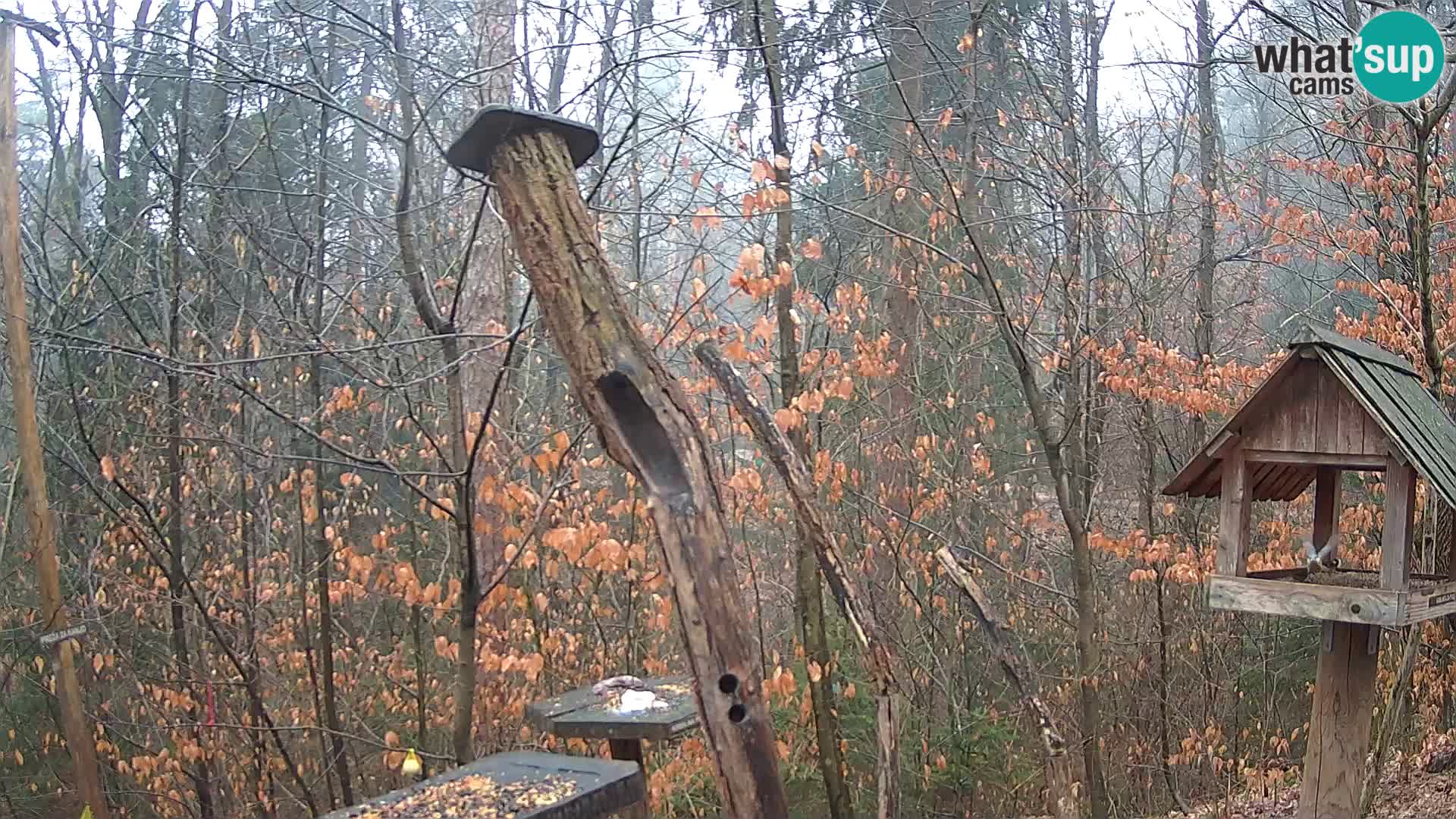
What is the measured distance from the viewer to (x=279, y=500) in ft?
26.4

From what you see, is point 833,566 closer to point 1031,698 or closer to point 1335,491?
point 1031,698

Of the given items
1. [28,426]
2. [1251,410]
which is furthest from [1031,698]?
[28,426]

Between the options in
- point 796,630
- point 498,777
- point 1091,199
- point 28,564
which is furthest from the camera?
point 28,564

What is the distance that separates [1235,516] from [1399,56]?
2.95 meters

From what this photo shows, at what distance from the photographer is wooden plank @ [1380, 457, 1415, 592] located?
3496 millimetres

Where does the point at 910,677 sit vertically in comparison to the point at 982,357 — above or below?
below

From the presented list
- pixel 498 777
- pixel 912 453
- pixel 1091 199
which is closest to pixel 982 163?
pixel 1091 199

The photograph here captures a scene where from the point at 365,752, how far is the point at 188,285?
12.5 ft

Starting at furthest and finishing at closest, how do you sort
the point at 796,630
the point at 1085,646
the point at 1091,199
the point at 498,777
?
the point at 796,630 < the point at 1091,199 < the point at 1085,646 < the point at 498,777

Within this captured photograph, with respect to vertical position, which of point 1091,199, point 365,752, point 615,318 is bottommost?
point 365,752

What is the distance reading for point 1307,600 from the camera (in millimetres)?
3572

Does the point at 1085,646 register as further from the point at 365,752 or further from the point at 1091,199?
the point at 365,752

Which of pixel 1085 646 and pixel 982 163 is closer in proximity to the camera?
pixel 1085 646

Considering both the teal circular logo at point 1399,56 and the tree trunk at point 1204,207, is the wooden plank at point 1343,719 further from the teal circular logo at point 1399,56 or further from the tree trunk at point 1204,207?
the tree trunk at point 1204,207
